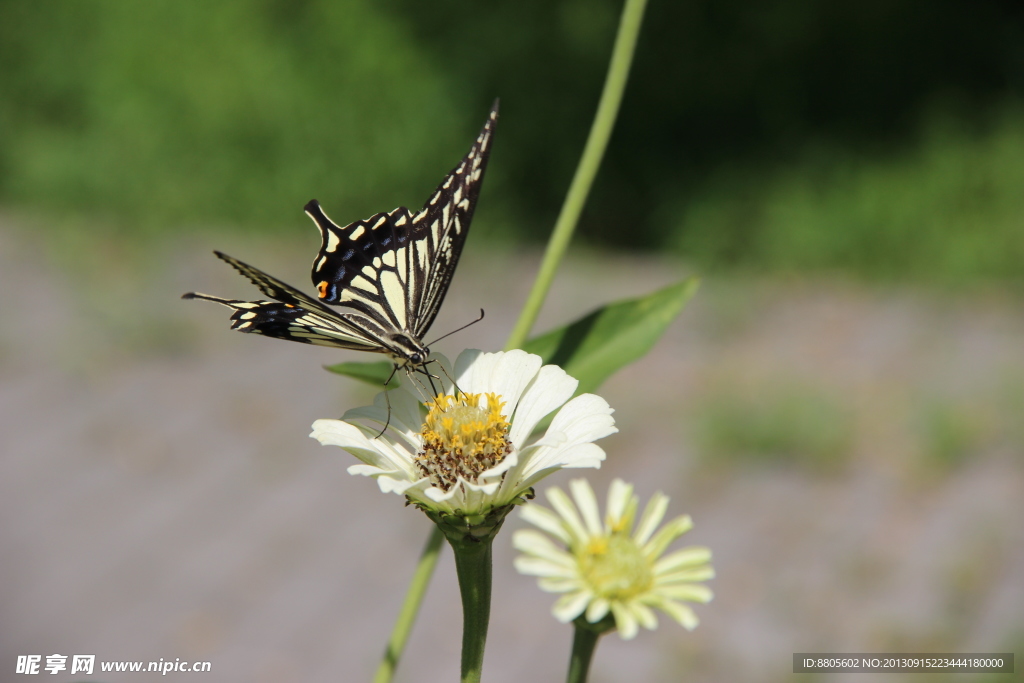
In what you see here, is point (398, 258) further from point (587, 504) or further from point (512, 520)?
point (512, 520)

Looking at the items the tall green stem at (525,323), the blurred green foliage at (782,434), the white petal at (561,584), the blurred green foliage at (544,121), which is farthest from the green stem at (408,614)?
the blurred green foliage at (544,121)

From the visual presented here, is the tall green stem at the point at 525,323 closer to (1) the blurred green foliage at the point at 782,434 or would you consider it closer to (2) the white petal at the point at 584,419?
(2) the white petal at the point at 584,419

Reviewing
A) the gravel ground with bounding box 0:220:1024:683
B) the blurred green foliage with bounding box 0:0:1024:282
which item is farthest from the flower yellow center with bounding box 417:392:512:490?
the blurred green foliage with bounding box 0:0:1024:282

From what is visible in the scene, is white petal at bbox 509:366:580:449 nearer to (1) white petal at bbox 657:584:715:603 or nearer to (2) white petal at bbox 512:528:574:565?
(2) white petal at bbox 512:528:574:565

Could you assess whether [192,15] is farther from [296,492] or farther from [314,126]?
[296,492]

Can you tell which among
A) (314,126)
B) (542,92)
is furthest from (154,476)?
(542,92)

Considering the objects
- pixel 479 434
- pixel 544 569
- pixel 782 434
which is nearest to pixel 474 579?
pixel 544 569

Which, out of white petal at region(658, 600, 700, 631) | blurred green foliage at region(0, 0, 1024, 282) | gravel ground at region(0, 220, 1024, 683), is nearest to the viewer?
white petal at region(658, 600, 700, 631)
